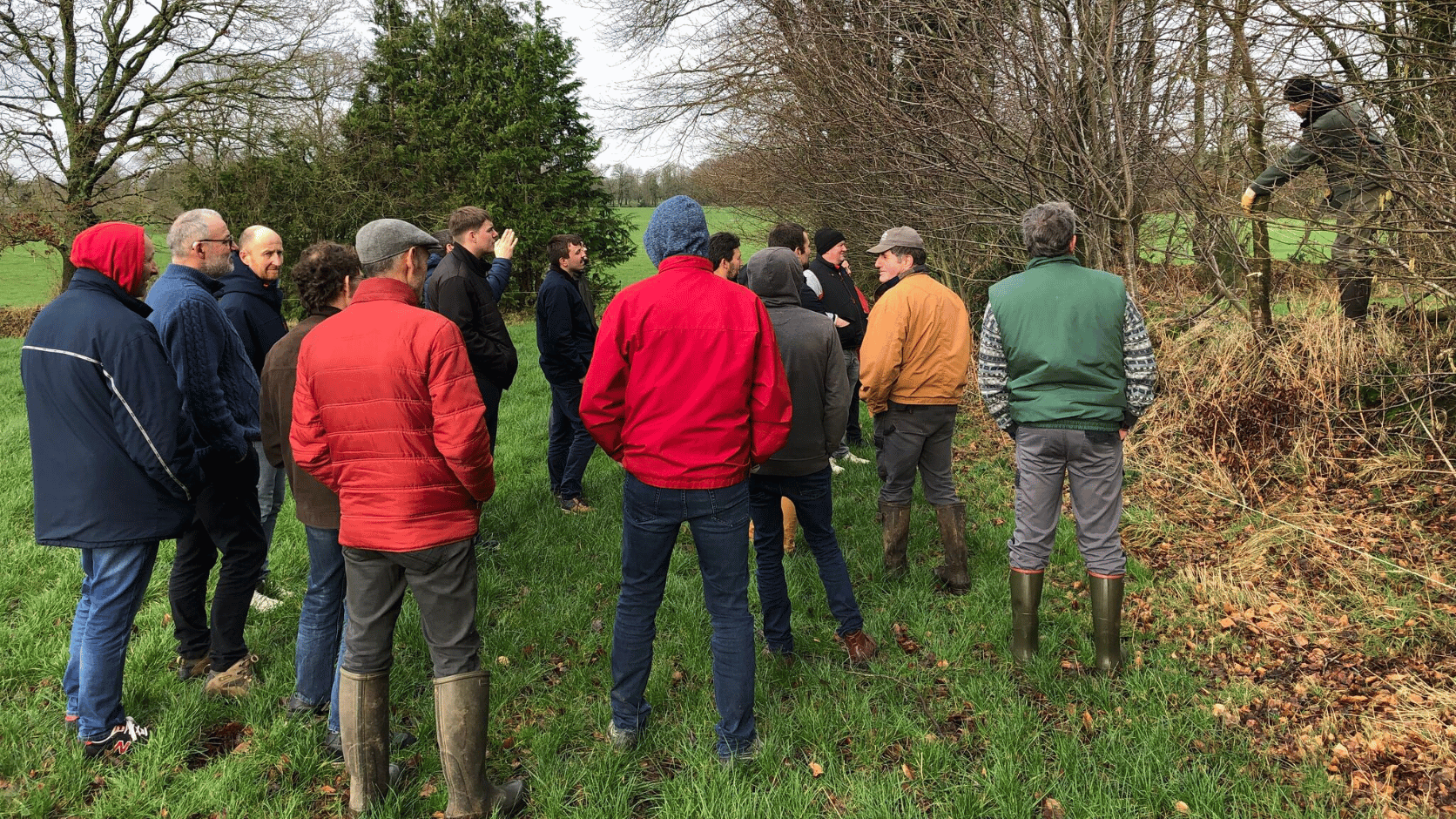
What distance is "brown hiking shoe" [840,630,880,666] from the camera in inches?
161

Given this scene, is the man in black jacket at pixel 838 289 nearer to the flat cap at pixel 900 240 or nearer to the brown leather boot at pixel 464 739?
the flat cap at pixel 900 240

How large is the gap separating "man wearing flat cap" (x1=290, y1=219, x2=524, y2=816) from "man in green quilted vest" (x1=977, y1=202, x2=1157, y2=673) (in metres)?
2.38

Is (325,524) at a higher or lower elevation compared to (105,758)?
higher

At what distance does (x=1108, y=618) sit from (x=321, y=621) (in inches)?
139

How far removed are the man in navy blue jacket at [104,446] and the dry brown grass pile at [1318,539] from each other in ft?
15.0

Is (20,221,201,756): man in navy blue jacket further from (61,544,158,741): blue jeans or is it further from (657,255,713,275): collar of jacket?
(657,255,713,275): collar of jacket

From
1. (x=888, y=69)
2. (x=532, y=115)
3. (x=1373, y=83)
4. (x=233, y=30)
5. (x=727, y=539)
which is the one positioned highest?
(x=233, y=30)

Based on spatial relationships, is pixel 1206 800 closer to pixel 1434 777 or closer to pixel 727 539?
pixel 1434 777

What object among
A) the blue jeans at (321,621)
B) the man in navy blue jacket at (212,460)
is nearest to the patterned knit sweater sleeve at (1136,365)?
the blue jeans at (321,621)

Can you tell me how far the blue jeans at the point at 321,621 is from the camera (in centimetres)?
331

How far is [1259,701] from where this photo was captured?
3.59m

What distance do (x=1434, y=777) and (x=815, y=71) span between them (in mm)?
7919

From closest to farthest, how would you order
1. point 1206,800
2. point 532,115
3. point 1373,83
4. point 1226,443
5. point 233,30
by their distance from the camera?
1. point 1206,800
2. point 1373,83
3. point 1226,443
4. point 233,30
5. point 532,115

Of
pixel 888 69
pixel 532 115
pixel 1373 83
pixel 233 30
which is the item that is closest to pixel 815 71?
pixel 888 69
